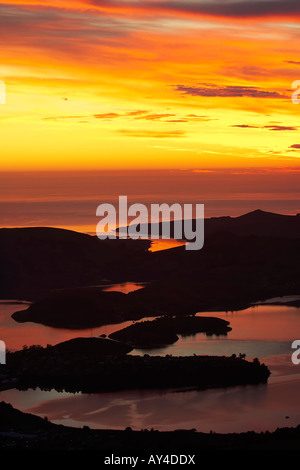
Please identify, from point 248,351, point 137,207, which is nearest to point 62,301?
point 248,351

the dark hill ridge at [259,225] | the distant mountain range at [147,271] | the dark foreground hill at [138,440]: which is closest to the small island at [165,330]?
the distant mountain range at [147,271]

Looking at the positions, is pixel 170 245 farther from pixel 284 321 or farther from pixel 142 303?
pixel 284 321

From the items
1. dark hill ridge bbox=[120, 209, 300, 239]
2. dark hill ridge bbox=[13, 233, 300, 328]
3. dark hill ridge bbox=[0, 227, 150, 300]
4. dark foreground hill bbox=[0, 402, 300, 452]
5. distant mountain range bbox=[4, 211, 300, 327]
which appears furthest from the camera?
dark hill ridge bbox=[120, 209, 300, 239]

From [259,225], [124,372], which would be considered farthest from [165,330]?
[259,225]

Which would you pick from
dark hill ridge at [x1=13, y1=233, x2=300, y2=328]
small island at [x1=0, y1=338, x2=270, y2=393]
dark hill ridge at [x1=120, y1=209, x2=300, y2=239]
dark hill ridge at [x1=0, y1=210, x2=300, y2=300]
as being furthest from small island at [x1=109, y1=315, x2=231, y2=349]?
dark hill ridge at [x1=120, y1=209, x2=300, y2=239]

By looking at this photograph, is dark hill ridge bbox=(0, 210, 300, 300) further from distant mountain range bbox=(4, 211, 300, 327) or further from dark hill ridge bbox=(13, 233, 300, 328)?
dark hill ridge bbox=(13, 233, 300, 328)

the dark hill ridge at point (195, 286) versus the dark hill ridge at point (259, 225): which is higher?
the dark hill ridge at point (259, 225)

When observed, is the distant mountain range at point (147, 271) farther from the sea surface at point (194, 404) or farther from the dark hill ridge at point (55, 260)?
the sea surface at point (194, 404)

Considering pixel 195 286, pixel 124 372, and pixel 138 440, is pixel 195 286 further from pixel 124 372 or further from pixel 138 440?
pixel 138 440
